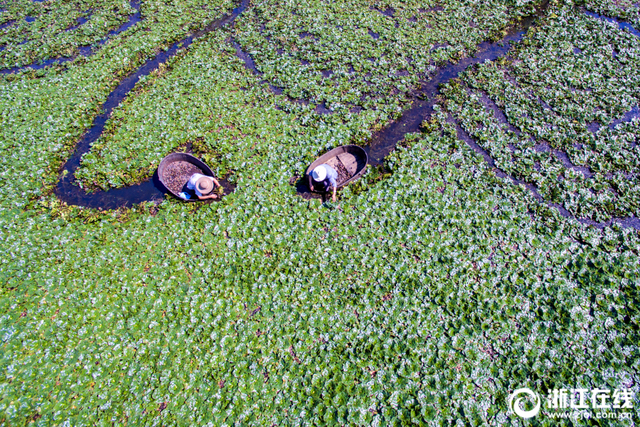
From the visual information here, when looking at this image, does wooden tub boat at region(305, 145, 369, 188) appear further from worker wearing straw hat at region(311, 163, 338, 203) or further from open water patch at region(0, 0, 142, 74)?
open water patch at region(0, 0, 142, 74)

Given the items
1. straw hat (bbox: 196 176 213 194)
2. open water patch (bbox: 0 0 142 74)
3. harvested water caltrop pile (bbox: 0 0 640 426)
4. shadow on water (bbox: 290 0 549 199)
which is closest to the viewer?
harvested water caltrop pile (bbox: 0 0 640 426)

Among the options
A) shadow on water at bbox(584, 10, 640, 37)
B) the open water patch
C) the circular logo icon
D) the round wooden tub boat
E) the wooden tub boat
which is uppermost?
shadow on water at bbox(584, 10, 640, 37)

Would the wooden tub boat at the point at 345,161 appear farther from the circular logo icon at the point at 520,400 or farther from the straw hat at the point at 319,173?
the circular logo icon at the point at 520,400

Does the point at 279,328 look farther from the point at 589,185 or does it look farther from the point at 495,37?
the point at 495,37

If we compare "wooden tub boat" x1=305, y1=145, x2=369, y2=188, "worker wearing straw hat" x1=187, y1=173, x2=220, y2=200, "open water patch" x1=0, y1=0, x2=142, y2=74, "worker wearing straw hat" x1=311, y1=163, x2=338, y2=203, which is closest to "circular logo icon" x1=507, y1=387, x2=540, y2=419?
"worker wearing straw hat" x1=311, y1=163, x2=338, y2=203

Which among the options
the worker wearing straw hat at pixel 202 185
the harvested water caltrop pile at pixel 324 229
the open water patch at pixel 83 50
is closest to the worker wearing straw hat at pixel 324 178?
the harvested water caltrop pile at pixel 324 229

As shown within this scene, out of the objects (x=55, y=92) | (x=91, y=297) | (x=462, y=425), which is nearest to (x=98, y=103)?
(x=55, y=92)

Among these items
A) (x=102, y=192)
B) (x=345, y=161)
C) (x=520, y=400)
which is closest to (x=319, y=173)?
(x=345, y=161)
